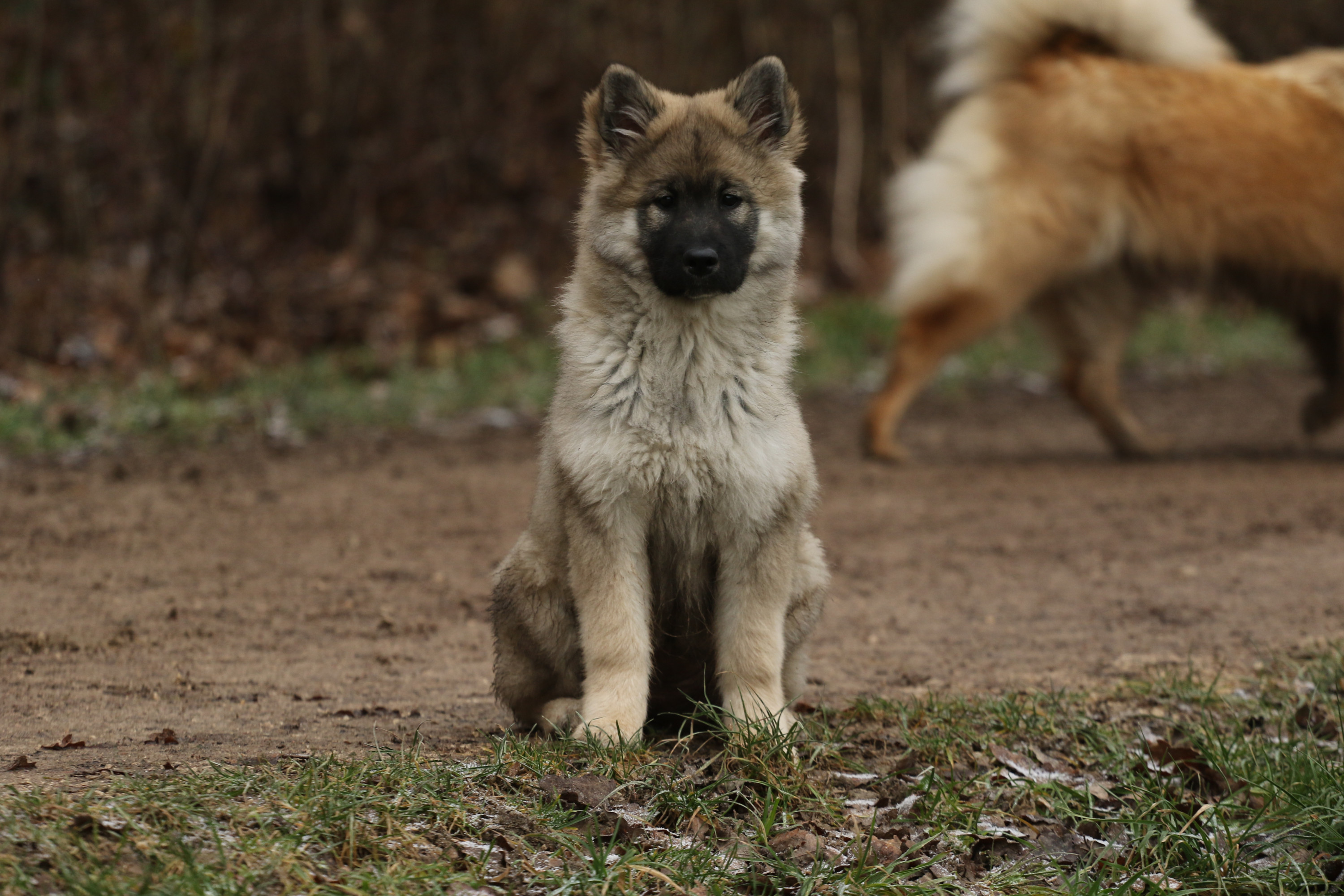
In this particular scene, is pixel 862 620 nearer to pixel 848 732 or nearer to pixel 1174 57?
pixel 848 732

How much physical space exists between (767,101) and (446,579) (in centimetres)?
271

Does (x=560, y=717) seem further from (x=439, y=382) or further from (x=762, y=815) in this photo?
(x=439, y=382)

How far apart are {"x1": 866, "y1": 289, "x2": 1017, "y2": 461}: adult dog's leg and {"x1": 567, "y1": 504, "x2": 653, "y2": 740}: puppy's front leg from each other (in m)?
4.65

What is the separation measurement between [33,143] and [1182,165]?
7568 millimetres

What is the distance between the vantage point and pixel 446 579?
5766 mm

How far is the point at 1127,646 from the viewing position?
4941mm

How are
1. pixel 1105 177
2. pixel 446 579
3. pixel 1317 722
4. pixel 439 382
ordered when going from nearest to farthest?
pixel 1317 722, pixel 446 579, pixel 1105 177, pixel 439 382

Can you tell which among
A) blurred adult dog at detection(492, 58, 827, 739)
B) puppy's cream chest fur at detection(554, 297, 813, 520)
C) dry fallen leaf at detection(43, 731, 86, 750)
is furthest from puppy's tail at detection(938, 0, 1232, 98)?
dry fallen leaf at detection(43, 731, 86, 750)

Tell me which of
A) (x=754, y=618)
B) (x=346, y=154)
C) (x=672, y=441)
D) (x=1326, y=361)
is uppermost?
(x=346, y=154)

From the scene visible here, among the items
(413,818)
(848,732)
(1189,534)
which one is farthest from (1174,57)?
(413,818)

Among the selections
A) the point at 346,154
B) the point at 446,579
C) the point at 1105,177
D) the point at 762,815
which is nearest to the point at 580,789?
the point at 762,815

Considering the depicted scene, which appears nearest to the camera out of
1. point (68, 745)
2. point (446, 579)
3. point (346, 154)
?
point (68, 745)

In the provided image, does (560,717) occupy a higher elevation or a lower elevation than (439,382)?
lower

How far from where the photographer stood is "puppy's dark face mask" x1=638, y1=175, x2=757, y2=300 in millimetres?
3559
